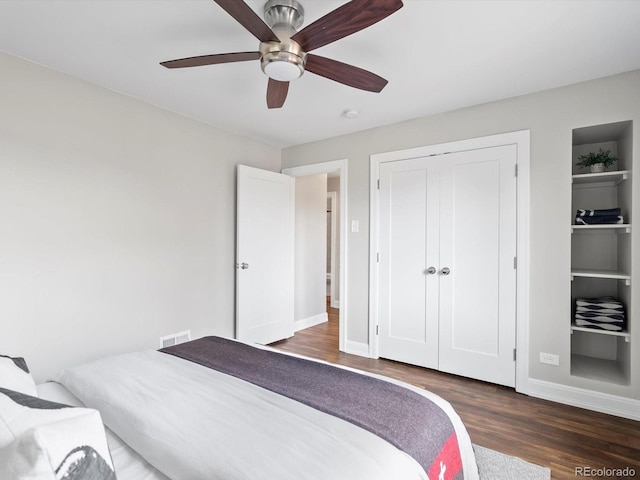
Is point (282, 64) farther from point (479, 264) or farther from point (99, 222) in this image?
point (479, 264)

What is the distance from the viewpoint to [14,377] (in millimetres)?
1127

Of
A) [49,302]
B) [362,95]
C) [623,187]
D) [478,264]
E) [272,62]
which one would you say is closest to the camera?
[272,62]

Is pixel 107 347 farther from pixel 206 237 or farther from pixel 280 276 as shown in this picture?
pixel 280 276

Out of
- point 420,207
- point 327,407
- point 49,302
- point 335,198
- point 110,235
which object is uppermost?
point 335,198

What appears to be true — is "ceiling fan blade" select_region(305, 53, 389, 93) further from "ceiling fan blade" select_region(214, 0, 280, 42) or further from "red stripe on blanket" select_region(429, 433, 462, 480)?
"red stripe on blanket" select_region(429, 433, 462, 480)

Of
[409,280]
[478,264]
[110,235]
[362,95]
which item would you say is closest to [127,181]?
[110,235]

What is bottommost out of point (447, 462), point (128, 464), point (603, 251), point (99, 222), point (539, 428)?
point (539, 428)

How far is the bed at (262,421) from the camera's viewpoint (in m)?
0.96

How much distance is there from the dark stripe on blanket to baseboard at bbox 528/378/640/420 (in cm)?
184

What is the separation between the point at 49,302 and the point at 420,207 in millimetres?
3218

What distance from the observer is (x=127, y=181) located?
9.26 ft

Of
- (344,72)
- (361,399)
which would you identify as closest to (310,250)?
(344,72)

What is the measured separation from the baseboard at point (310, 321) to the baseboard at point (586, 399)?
288 centimetres

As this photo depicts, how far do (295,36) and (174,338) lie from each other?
2805mm
